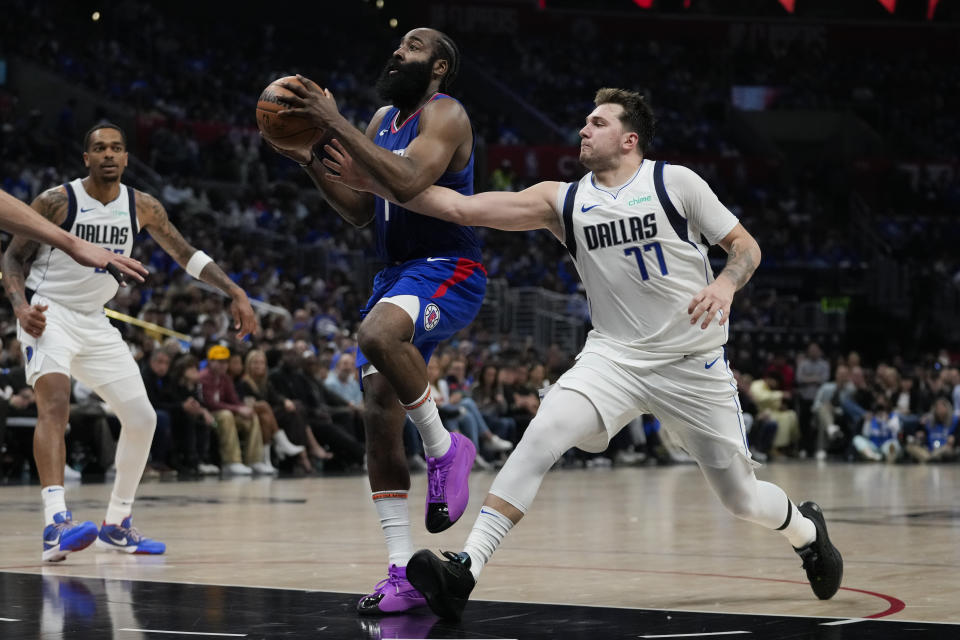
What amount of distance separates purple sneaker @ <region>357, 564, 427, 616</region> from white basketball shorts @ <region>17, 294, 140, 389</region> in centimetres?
260

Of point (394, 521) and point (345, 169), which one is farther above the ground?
point (345, 169)

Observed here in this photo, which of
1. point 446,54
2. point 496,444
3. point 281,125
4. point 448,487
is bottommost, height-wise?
point 496,444

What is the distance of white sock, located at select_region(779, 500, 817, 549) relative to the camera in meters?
5.69

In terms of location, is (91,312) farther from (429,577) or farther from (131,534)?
(429,577)

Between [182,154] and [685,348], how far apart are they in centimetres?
2101

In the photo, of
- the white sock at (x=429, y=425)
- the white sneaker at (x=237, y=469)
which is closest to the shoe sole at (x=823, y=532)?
the white sock at (x=429, y=425)

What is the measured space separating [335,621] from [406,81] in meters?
2.20

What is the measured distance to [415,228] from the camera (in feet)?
18.4

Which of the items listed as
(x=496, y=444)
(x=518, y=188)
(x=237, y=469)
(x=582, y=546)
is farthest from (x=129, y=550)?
Answer: (x=518, y=188)

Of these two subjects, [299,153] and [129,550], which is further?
[129,550]

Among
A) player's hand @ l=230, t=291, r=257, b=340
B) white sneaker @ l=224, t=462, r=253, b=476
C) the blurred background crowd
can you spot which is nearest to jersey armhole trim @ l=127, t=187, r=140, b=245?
player's hand @ l=230, t=291, r=257, b=340

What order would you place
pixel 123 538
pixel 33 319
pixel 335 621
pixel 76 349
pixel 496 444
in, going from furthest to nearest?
pixel 496 444, pixel 123 538, pixel 76 349, pixel 33 319, pixel 335 621

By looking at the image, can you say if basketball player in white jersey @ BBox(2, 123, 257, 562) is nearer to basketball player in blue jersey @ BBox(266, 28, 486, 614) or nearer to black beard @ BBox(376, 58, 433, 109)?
basketball player in blue jersey @ BBox(266, 28, 486, 614)

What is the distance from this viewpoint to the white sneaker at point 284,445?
49.4ft
